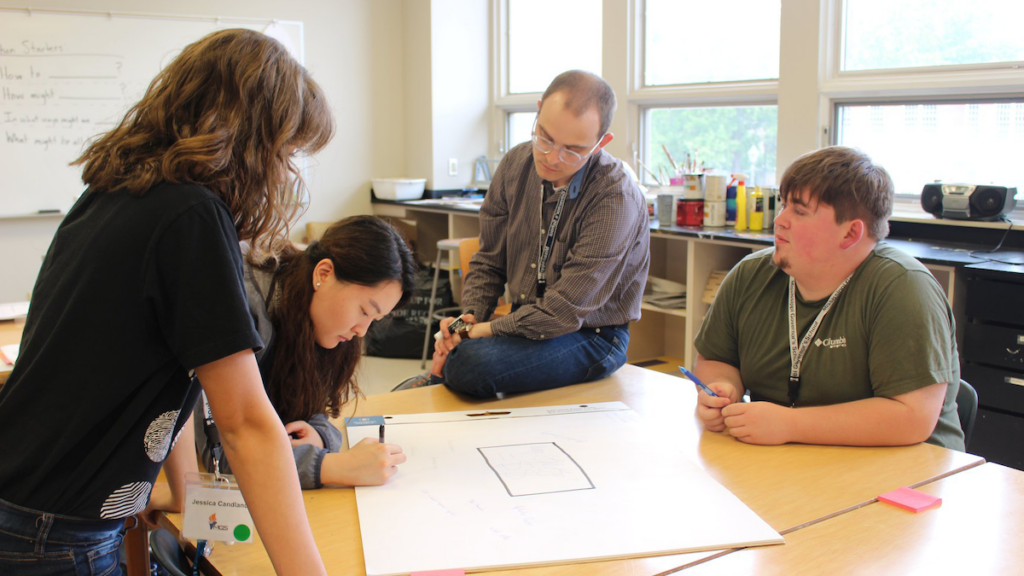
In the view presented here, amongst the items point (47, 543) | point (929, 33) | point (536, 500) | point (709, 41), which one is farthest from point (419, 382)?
point (709, 41)

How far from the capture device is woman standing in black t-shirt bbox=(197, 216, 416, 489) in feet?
4.62

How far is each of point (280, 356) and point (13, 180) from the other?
3699 mm

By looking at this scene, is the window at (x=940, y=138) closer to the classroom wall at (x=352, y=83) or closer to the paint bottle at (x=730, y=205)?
the paint bottle at (x=730, y=205)

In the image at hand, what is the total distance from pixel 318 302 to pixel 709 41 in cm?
321

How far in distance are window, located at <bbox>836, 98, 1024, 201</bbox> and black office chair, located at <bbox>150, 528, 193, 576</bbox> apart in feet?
8.62

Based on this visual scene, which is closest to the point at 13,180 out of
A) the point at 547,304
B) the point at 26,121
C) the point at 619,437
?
the point at 26,121

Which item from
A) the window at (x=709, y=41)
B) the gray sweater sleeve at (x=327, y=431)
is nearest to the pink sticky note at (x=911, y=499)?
the gray sweater sleeve at (x=327, y=431)

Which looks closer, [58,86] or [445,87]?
[58,86]

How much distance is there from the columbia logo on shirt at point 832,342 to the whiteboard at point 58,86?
A: 381 centimetres

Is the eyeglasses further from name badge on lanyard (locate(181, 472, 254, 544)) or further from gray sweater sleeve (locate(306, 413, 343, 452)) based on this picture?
name badge on lanyard (locate(181, 472, 254, 544))

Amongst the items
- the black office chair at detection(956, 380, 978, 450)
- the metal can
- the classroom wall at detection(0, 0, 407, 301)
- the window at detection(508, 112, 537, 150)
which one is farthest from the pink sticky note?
the window at detection(508, 112, 537, 150)

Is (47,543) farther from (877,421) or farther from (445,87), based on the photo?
(445,87)

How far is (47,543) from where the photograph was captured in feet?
3.12

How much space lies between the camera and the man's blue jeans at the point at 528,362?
1.78 metres
